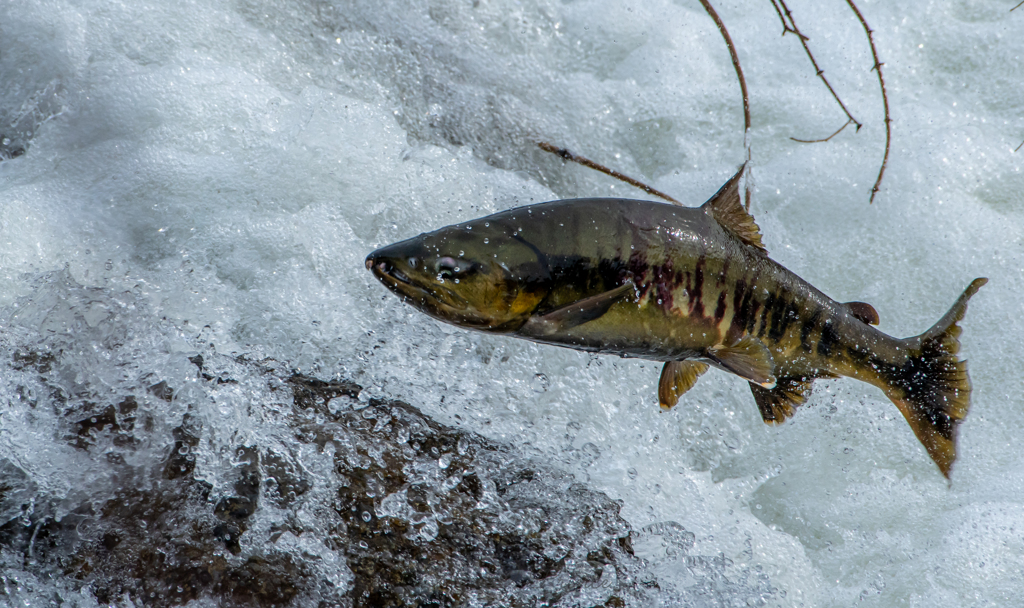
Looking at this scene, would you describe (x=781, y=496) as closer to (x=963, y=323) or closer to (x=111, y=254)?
(x=963, y=323)

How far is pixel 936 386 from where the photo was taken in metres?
1.97

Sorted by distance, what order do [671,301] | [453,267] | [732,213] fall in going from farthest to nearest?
[732,213] → [671,301] → [453,267]

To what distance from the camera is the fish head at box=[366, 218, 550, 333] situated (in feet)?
4.69

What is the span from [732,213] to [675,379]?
466 millimetres

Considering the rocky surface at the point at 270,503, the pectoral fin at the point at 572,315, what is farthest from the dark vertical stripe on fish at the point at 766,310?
the rocky surface at the point at 270,503

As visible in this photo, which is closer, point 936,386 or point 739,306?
point 739,306

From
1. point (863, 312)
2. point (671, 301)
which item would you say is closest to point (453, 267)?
point (671, 301)

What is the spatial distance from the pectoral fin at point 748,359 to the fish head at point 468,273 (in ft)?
1.66

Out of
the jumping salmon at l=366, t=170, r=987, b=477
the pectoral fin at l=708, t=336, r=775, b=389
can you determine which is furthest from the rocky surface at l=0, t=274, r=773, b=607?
the pectoral fin at l=708, t=336, r=775, b=389

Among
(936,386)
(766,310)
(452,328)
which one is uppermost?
(766,310)

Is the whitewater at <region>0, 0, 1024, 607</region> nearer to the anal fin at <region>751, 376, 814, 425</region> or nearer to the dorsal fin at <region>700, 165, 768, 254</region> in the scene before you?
the anal fin at <region>751, 376, 814, 425</region>

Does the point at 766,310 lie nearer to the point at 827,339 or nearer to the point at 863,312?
the point at 827,339

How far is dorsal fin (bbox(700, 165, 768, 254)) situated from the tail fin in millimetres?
584

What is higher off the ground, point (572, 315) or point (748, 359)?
point (572, 315)
